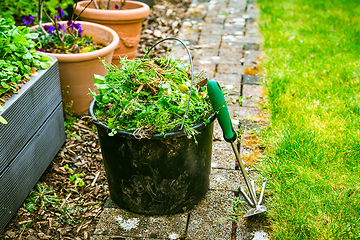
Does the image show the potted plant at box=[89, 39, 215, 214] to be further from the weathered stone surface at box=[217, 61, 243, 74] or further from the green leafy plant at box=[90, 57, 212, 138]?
the weathered stone surface at box=[217, 61, 243, 74]

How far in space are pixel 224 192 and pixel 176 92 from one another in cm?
81

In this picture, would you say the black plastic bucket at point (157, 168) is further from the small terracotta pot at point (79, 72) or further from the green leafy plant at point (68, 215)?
the small terracotta pot at point (79, 72)

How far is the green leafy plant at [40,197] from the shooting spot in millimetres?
2252

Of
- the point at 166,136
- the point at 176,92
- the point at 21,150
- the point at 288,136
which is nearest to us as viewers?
the point at 166,136

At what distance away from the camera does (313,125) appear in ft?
9.23

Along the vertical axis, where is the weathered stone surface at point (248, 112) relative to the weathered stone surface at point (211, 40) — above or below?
below

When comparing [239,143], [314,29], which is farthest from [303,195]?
[314,29]

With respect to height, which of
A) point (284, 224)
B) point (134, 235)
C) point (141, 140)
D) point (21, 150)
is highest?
point (141, 140)

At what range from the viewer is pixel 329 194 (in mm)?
2143

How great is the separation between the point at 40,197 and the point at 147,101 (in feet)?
3.55

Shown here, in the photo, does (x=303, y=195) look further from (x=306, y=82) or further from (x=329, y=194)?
(x=306, y=82)

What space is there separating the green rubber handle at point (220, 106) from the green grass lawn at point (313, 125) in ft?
1.79

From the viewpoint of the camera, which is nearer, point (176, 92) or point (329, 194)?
point (176, 92)

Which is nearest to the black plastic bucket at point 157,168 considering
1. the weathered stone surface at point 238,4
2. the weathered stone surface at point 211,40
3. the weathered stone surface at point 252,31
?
the weathered stone surface at point 211,40
